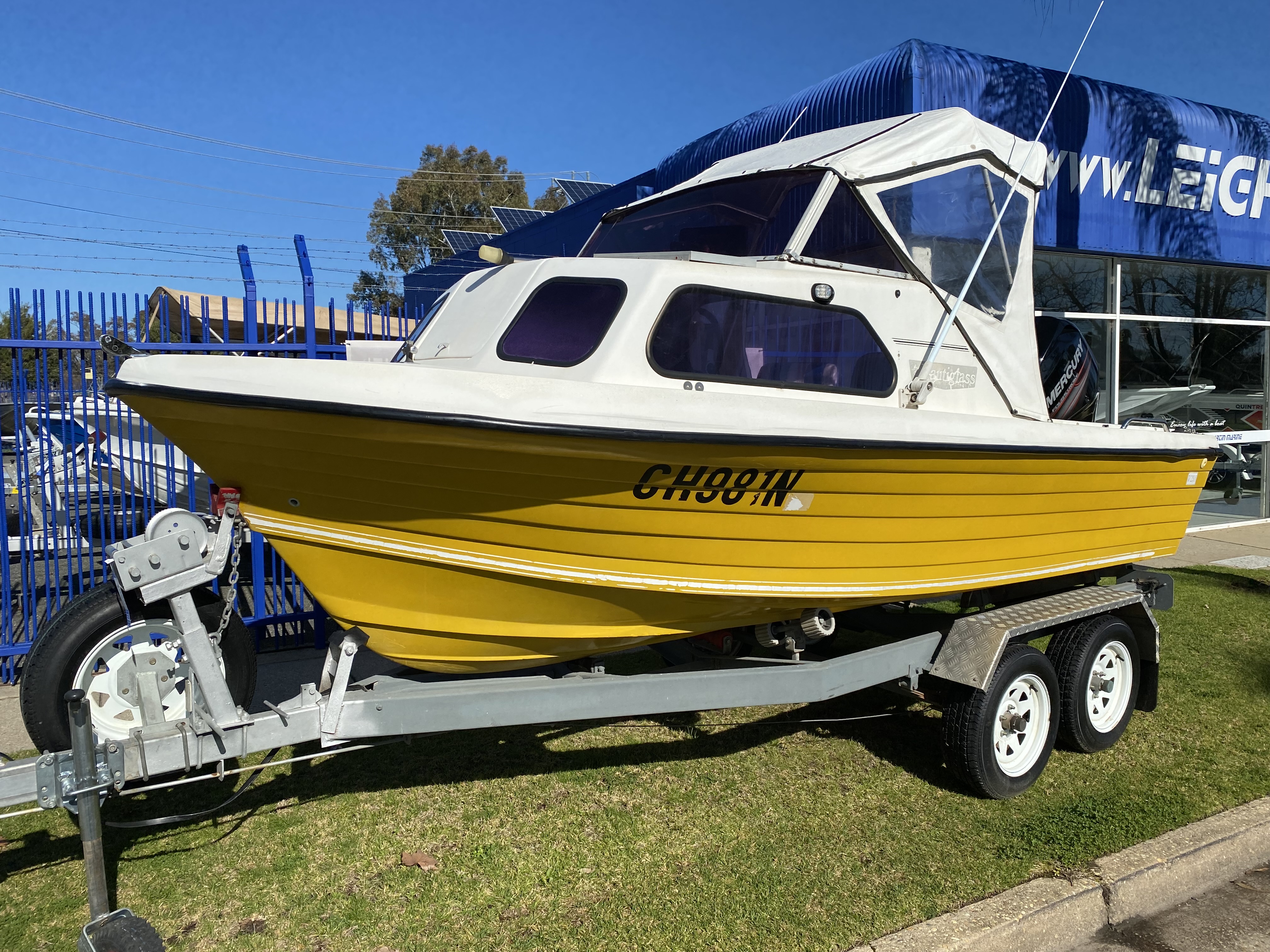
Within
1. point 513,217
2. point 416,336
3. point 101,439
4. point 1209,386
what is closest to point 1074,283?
point 1209,386

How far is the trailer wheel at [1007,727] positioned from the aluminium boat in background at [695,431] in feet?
1.47

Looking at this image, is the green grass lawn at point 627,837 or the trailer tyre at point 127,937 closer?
the trailer tyre at point 127,937

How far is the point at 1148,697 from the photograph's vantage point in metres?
4.91

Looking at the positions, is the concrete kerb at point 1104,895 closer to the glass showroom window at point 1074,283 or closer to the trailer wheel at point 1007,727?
the trailer wheel at point 1007,727

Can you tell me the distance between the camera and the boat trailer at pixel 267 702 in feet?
8.95

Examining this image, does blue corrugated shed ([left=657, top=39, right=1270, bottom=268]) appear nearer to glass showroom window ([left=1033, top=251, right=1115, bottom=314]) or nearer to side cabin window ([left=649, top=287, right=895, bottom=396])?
glass showroom window ([left=1033, top=251, right=1115, bottom=314])

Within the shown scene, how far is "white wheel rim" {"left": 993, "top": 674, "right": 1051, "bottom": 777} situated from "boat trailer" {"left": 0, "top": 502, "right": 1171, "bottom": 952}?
12.2 inches

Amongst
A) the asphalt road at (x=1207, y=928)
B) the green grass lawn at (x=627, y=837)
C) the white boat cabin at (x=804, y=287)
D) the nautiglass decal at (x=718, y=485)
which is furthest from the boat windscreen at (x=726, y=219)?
the asphalt road at (x=1207, y=928)

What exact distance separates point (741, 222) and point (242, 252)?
3.38m

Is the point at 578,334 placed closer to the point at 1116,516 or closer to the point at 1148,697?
the point at 1116,516

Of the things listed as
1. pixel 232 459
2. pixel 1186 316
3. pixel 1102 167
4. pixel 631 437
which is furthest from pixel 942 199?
pixel 1186 316

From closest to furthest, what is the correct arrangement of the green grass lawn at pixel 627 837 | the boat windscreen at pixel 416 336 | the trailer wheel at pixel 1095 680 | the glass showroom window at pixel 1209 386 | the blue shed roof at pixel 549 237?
the green grass lawn at pixel 627 837 → the boat windscreen at pixel 416 336 → the trailer wheel at pixel 1095 680 → the glass showroom window at pixel 1209 386 → the blue shed roof at pixel 549 237

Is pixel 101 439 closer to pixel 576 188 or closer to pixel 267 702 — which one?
pixel 267 702

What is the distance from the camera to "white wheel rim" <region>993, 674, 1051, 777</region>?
4.15m
